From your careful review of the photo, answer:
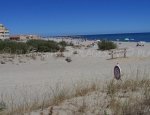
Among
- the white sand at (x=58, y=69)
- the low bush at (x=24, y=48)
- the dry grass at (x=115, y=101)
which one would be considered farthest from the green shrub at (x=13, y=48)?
the dry grass at (x=115, y=101)

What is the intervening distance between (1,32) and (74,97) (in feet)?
289

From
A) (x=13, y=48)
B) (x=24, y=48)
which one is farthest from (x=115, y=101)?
(x=13, y=48)

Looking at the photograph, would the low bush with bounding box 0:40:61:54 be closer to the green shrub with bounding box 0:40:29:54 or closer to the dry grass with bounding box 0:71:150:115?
A: the green shrub with bounding box 0:40:29:54

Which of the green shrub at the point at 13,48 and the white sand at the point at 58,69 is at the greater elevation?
the green shrub at the point at 13,48

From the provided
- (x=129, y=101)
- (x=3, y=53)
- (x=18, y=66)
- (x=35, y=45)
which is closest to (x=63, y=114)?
(x=129, y=101)

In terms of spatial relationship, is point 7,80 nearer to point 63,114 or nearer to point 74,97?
point 74,97

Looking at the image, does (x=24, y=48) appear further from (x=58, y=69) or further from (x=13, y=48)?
(x=58, y=69)

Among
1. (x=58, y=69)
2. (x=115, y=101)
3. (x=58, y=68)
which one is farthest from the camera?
A: (x=58, y=68)

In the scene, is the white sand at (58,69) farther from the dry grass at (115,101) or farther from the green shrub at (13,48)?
the dry grass at (115,101)

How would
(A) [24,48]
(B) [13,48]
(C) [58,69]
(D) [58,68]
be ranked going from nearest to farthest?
1. (C) [58,69]
2. (D) [58,68]
3. (A) [24,48]
4. (B) [13,48]

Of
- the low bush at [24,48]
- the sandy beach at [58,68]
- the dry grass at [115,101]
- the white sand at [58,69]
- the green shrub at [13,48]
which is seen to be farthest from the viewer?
the low bush at [24,48]

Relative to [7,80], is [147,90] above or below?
above

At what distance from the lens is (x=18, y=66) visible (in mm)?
21266

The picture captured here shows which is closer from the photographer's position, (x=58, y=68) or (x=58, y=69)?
(x=58, y=69)
